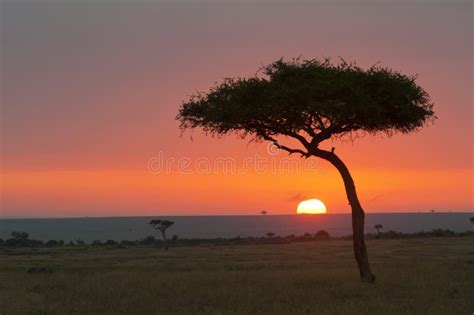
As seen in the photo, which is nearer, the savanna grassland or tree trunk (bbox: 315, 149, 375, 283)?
the savanna grassland

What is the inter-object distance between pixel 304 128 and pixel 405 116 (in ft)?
14.0

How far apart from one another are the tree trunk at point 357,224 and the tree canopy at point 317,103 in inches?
61.5

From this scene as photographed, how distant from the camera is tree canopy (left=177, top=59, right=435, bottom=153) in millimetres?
27047

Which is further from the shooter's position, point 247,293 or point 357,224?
point 357,224

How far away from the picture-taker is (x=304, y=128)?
28594 millimetres

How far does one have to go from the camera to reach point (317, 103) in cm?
2678

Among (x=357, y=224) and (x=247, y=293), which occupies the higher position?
(x=357, y=224)

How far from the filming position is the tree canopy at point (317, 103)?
27.0 metres

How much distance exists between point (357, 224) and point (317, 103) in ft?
16.5

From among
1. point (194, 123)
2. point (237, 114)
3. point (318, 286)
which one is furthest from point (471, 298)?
point (194, 123)

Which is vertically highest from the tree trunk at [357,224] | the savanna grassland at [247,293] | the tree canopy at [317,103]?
the tree canopy at [317,103]

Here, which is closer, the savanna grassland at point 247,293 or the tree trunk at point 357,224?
the savanna grassland at point 247,293

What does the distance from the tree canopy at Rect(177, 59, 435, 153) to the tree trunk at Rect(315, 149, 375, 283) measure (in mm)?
1563

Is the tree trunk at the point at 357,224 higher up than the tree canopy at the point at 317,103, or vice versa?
the tree canopy at the point at 317,103
